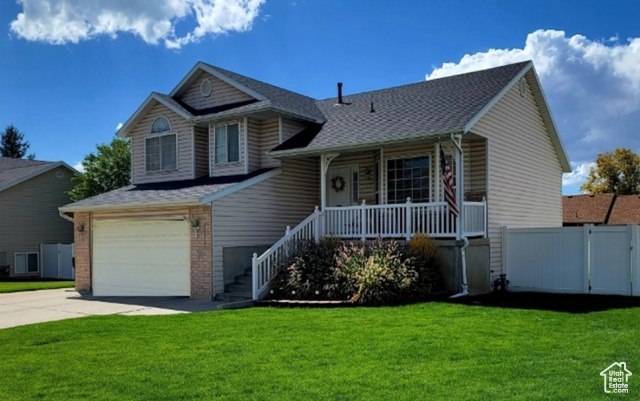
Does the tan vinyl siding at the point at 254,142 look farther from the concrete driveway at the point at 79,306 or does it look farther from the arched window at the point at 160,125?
the concrete driveway at the point at 79,306

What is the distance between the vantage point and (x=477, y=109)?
45.5 feet

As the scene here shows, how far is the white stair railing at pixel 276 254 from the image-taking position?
13.5m

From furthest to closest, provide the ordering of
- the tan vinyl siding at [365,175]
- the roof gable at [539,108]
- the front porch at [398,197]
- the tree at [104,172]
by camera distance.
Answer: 1. the tree at [104,172]
2. the tan vinyl siding at [365,175]
3. the roof gable at [539,108]
4. the front porch at [398,197]

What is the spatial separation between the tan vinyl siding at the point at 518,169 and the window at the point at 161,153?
1002cm

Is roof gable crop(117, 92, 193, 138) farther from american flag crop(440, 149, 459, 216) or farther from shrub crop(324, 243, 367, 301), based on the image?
american flag crop(440, 149, 459, 216)

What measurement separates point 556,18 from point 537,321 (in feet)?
33.3

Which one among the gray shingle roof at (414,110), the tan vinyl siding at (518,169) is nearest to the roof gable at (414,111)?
the gray shingle roof at (414,110)

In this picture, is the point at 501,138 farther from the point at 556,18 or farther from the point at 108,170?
the point at 108,170

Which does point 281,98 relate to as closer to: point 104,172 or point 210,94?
point 210,94

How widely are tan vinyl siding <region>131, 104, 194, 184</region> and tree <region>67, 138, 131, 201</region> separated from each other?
12.5 m

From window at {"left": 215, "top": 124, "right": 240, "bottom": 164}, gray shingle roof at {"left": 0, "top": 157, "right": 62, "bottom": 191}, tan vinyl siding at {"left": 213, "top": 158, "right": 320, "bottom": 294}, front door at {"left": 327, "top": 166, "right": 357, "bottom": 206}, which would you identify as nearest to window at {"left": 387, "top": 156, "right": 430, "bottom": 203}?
front door at {"left": 327, "top": 166, "right": 357, "bottom": 206}

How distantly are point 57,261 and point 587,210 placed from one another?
29.8m

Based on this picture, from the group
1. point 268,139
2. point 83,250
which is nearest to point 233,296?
point 268,139

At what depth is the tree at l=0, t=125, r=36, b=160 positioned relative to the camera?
61.3 meters
